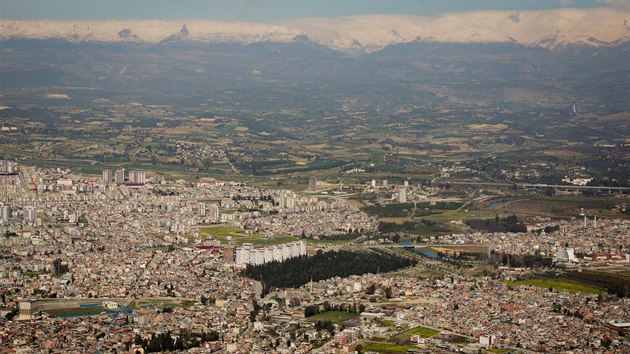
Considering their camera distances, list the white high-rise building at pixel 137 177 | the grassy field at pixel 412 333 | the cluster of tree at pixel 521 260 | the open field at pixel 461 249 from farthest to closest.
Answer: the white high-rise building at pixel 137 177, the open field at pixel 461 249, the cluster of tree at pixel 521 260, the grassy field at pixel 412 333

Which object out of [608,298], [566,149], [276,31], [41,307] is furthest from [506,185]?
[276,31]

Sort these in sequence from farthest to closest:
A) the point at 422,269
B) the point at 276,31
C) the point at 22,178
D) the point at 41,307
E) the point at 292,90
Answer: the point at 276,31, the point at 292,90, the point at 22,178, the point at 422,269, the point at 41,307

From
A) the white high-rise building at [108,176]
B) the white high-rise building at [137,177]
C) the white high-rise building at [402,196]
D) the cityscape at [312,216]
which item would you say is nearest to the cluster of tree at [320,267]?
the cityscape at [312,216]

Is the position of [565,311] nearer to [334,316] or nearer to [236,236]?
[334,316]

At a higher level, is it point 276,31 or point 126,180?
point 276,31

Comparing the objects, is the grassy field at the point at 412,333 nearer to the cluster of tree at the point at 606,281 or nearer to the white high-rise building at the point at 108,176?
the cluster of tree at the point at 606,281

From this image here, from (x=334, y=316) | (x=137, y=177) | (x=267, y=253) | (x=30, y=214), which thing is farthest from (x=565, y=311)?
(x=137, y=177)

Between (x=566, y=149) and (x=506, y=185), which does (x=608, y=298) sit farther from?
(x=566, y=149)

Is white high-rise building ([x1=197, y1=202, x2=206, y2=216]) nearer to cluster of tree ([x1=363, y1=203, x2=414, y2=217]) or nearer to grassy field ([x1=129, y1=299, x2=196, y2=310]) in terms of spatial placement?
cluster of tree ([x1=363, y1=203, x2=414, y2=217])
